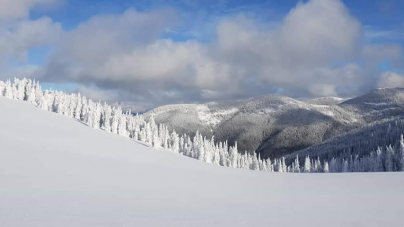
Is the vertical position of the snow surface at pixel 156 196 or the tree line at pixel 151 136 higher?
the tree line at pixel 151 136

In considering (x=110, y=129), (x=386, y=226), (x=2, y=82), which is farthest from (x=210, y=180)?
(x=2, y=82)

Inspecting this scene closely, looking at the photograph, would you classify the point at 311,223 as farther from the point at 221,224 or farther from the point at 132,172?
the point at 132,172

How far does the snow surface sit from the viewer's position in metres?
22.4

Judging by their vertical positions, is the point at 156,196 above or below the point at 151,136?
below

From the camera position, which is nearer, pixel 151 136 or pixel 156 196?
pixel 156 196

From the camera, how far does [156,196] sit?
113ft

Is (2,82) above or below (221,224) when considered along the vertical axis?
above

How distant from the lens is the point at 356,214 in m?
25.8

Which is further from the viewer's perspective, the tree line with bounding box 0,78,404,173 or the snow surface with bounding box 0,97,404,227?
the tree line with bounding box 0,78,404,173

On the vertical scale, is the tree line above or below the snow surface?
above

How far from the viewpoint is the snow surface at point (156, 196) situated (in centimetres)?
2242

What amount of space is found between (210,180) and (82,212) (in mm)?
29390

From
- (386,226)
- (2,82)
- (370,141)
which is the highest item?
(2,82)

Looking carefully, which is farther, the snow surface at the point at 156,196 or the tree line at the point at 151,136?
the tree line at the point at 151,136
